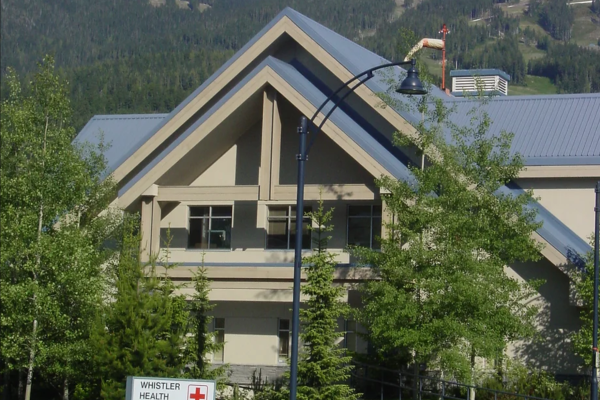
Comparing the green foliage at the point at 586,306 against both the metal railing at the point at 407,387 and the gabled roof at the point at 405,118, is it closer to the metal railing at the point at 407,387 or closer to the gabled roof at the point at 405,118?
the gabled roof at the point at 405,118

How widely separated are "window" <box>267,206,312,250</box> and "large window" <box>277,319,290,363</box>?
7.47 ft

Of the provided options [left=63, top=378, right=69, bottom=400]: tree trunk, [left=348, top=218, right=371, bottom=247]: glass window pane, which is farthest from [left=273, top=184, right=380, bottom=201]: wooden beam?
[left=63, top=378, right=69, bottom=400]: tree trunk

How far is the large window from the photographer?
31.1m

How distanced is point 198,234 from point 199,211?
0.73 meters

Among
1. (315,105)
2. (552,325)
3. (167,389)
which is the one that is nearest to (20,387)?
(315,105)

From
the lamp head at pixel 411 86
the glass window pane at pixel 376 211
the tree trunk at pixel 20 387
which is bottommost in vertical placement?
the tree trunk at pixel 20 387

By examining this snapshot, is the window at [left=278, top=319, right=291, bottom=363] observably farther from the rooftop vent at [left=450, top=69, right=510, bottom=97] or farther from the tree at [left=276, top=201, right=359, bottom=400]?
the rooftop vent at [left=450, top=69, right=510, bottom=97]

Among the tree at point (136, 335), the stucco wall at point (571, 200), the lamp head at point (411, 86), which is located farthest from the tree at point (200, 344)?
the stucco wall at point (571, 200)

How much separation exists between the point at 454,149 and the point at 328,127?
4586mm

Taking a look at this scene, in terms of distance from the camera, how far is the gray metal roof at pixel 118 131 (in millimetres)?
A: 37906

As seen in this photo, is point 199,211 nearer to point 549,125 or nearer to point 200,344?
point 200,344

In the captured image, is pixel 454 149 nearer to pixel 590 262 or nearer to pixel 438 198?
pixel 438 198

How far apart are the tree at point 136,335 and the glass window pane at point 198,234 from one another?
6760mm

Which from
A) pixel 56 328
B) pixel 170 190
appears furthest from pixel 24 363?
pixel 170 190
